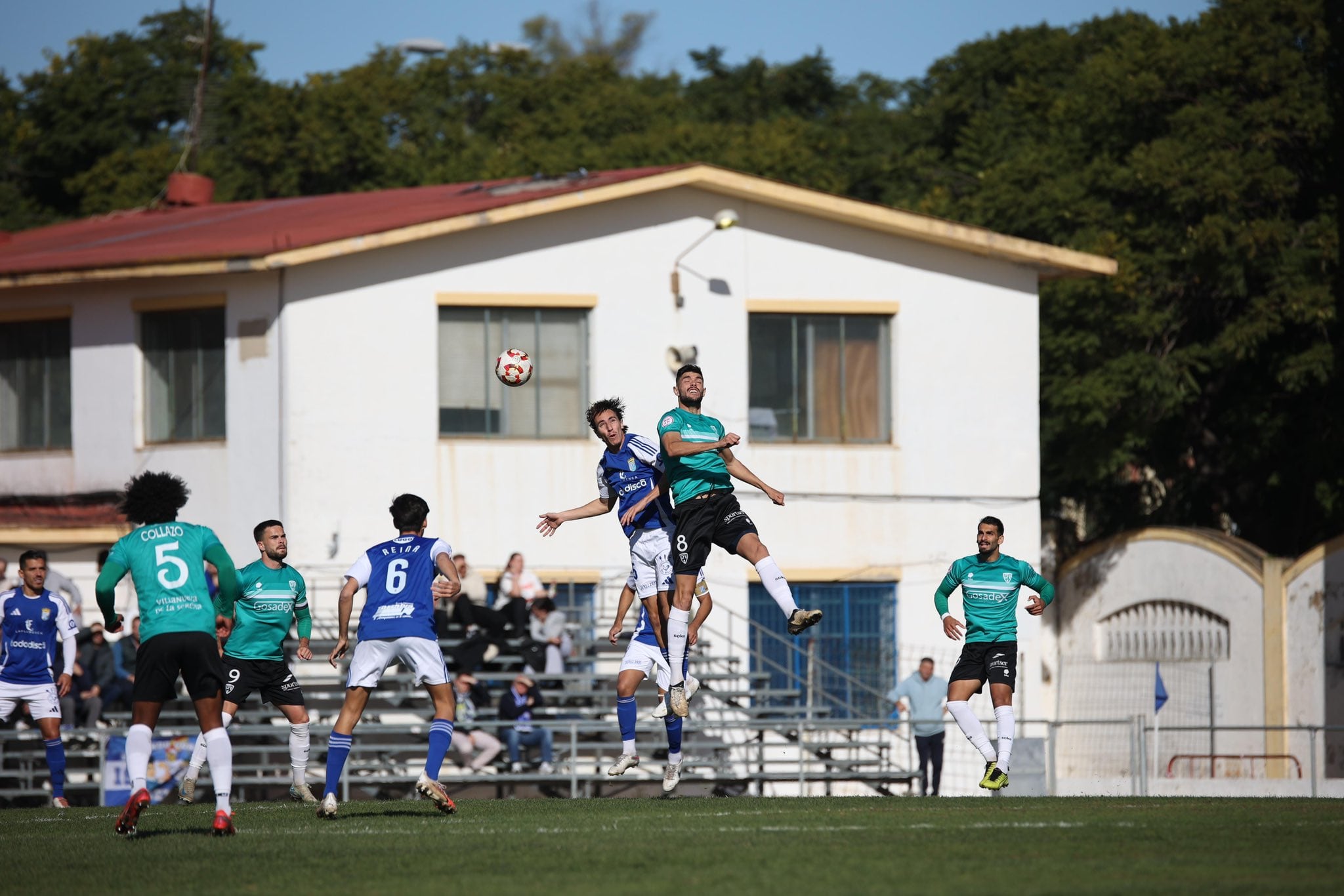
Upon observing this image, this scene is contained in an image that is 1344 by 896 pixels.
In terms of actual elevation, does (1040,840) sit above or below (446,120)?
below

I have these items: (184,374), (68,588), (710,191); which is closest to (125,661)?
(68,588)

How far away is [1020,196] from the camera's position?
32844 mm

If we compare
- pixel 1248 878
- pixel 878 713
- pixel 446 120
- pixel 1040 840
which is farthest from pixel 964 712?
pixel 446 120

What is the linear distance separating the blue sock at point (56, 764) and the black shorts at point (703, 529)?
23.1 feet

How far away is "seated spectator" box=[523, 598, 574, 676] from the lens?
2355cm

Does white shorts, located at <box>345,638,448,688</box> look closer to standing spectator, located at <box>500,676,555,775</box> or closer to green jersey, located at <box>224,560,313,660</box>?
green jersey, located at <box>224,560,313,660</box>

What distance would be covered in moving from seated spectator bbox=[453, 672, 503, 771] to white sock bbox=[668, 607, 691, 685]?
27.6 feet

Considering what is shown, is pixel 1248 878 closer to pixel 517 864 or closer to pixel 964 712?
pixel 517 864

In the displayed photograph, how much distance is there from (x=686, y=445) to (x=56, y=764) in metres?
7.86

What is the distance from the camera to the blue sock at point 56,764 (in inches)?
689

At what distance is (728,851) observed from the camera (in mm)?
10609

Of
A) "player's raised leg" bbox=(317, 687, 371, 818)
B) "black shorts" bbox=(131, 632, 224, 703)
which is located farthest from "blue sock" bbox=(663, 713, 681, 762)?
"black shorts" bbox=(131, 632, 224, 703)

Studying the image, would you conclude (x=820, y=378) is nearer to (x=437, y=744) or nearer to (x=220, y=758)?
(x=437, y=744)

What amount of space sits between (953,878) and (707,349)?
1843 centimetres
